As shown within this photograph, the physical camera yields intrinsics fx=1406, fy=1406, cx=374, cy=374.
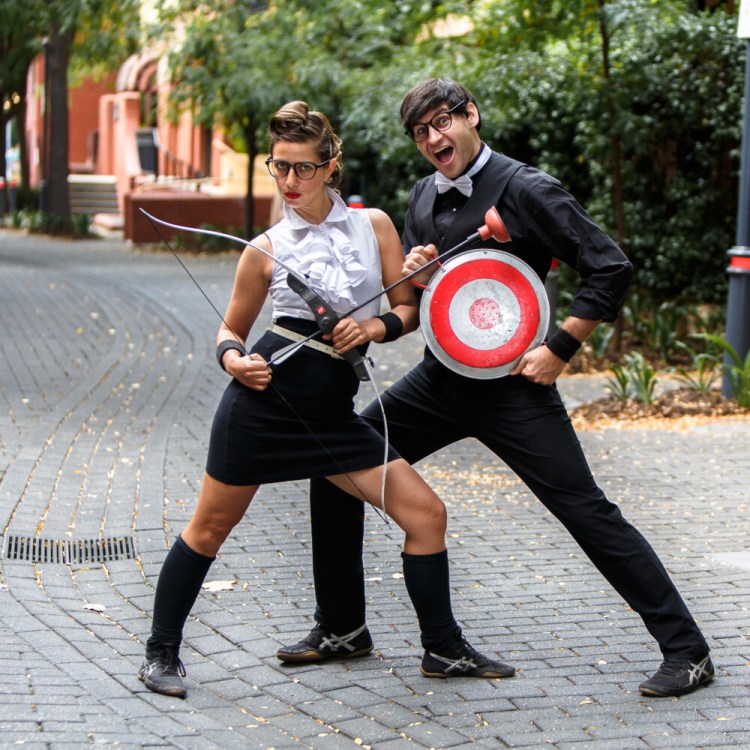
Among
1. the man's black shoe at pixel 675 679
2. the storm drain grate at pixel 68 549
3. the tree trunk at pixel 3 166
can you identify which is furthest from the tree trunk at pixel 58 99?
the man's black shoe at pixel 675 679

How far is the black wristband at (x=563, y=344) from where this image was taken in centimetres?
436

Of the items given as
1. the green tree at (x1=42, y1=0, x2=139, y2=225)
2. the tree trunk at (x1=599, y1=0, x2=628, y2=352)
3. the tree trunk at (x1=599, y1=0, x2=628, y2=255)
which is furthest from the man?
the green tree at (x1=42, y1=0, x2=139, y2=225)

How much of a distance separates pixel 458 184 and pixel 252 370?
0.89 metres

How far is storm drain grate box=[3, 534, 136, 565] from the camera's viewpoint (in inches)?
241

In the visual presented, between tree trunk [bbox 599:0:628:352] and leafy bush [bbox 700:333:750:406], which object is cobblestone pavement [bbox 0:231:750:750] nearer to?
leafy bush [bbox 700:333:750:406]

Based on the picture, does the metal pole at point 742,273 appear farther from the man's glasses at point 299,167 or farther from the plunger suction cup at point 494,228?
the man's glasses at point 299,167

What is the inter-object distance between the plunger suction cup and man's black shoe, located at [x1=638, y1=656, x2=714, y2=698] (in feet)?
4.73

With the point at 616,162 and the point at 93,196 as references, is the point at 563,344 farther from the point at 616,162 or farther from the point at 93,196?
the point at 93,196

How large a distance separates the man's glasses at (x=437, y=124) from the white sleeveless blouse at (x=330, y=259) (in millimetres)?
331

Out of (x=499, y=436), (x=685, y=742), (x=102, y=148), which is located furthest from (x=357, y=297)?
(x=102, y=148)

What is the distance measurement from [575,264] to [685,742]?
4.78 feet

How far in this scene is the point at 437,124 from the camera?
4.34 meters

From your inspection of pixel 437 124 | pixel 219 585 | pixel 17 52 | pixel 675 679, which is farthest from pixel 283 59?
pixel 675 679

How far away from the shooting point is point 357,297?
14.4 ft
